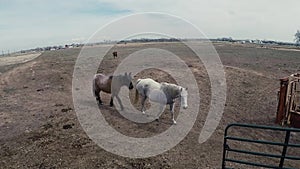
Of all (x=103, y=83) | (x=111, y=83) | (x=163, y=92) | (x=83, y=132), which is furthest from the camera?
(x=103, y=83)

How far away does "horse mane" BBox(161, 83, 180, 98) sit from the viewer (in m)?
7.93

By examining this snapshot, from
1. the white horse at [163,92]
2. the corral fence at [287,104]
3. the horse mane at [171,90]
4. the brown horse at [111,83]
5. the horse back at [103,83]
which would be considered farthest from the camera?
the horse back at [103,83]

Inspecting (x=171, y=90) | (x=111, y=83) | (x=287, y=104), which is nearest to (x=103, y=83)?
(x=111, y=83)

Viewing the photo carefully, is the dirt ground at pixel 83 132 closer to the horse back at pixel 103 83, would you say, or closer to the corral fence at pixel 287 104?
the corral fence at pixel 287 104

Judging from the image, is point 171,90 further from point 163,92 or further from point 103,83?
point 103,83

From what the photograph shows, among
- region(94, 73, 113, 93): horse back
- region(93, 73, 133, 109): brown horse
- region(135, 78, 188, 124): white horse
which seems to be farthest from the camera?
region(94, 73, 113, 93): horse back

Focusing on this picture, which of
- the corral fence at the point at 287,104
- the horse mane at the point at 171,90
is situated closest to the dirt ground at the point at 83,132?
the corral fence at the point at 287,104

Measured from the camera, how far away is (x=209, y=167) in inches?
225

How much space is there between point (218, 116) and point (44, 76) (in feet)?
42.1

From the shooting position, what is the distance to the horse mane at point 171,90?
7.93m

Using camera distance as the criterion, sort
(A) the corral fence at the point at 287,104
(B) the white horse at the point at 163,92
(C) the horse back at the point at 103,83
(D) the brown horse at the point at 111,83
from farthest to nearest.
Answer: (C) the horse back at the point at 103,83 < (D) the brown horse at the point at 111,83 < (A) the corral fence at the point at 287,104 < (B) the white horse at the point at 163,92

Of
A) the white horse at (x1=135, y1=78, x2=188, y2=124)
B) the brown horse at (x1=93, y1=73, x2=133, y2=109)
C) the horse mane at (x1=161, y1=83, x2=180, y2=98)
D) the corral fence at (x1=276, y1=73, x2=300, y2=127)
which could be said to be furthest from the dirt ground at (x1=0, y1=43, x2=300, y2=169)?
the horse mane at (x1=161, y1=83, x2=180, y2=98)

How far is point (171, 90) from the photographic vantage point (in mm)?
8062

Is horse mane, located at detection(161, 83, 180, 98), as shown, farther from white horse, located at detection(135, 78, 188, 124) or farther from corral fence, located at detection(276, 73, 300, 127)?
corral fence, located at detection(276, 73, 300, 127)
